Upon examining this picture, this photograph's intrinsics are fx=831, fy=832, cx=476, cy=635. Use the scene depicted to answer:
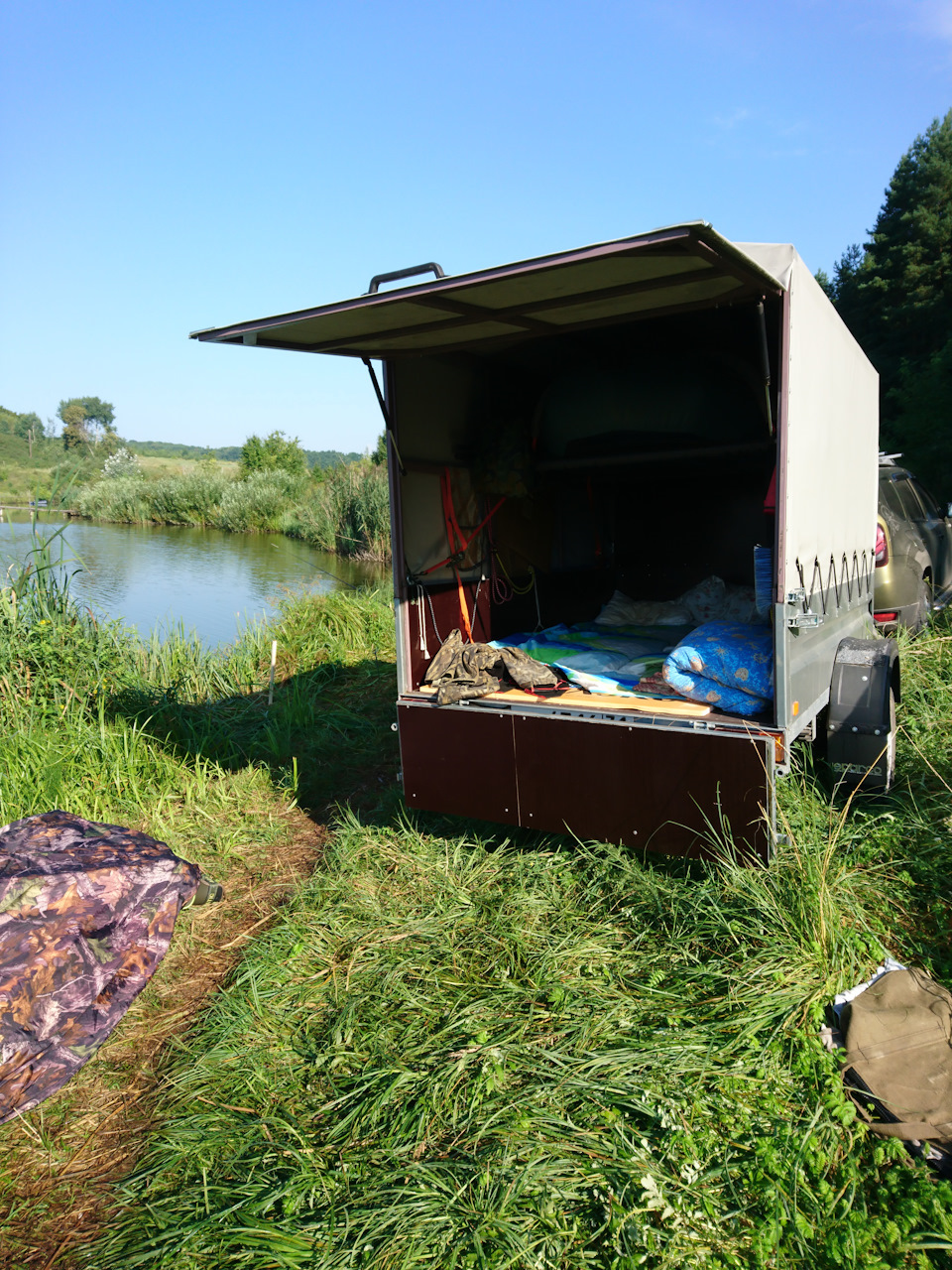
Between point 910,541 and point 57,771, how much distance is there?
6214 millimetres

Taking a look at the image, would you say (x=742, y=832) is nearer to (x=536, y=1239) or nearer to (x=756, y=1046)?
(x=756, y=1046)

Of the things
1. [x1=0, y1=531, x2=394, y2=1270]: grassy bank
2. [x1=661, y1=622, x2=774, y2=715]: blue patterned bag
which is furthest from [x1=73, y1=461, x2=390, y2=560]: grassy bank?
[x1=661, y1=622, x2=774, y2=715]: blue patterned bag

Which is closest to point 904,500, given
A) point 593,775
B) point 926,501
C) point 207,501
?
point 926,501

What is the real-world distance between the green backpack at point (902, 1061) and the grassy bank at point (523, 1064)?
3.6 inches

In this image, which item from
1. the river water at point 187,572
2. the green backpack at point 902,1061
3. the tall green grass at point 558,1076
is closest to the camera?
the tall green grass at point 558,1076

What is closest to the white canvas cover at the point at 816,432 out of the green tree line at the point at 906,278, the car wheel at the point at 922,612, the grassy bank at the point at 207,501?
the car wheel at the point at 922,612

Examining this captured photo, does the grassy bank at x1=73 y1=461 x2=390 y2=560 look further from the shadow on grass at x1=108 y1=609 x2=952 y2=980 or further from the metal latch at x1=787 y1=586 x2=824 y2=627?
the metal latch at x1=787 y1=586 x2=824 y2=627

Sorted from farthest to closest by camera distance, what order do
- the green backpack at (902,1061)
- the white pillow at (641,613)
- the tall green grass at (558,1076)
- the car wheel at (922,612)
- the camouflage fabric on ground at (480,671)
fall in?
the car wheel at (922,612), the white pillow at (641,613), the camouflage fabric on ground at (480,671), the green backpack at (902,1061), the tall green grass at (558,1076)

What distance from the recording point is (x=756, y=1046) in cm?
237

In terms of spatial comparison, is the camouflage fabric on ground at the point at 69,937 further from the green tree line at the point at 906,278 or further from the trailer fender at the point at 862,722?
the green tree line at the point at 906,278

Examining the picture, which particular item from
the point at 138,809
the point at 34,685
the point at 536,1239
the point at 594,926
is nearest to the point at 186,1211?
the point at 536,1239

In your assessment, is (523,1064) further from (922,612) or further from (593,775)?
(922,612)

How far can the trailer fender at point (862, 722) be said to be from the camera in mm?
3693

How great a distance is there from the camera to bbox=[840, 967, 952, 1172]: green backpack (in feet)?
7.16
